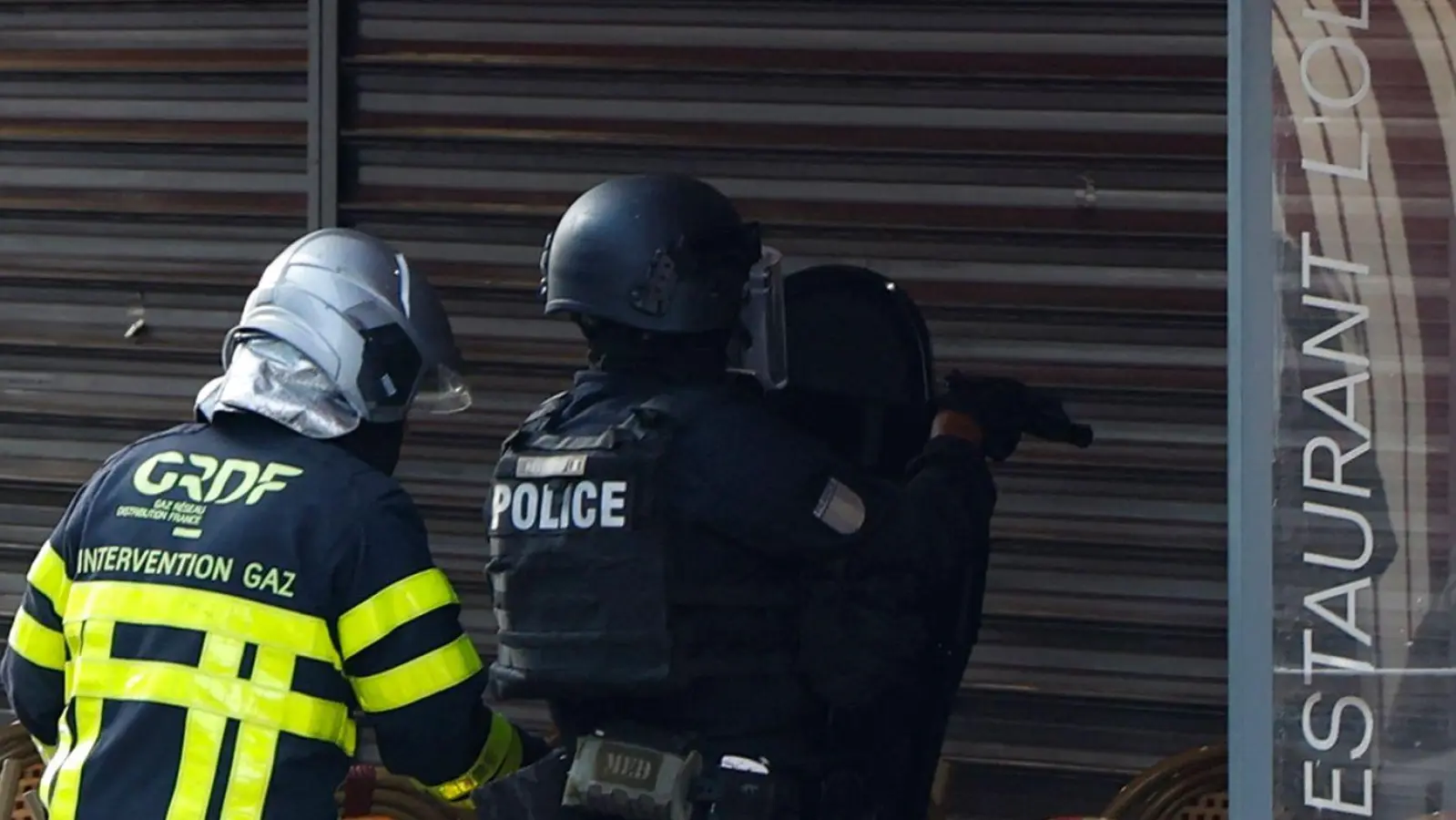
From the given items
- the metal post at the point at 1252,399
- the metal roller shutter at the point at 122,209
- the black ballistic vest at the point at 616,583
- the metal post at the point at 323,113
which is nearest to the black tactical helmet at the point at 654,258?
the black ballistic vest at the point at 616,583

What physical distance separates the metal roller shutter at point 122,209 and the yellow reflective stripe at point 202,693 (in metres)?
2.39

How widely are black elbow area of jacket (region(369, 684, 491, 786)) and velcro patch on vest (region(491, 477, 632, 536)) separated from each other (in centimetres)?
31

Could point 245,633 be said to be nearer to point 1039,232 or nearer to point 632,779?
point 632,779

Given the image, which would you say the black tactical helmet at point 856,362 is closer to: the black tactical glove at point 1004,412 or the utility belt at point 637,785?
the black tactical glove at point 1004,412

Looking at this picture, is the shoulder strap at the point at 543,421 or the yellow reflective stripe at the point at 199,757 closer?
the yellow reflective stripe at the point at 199,757

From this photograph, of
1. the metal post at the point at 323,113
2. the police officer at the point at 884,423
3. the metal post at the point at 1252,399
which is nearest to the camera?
the metal post at the point at 1252,399

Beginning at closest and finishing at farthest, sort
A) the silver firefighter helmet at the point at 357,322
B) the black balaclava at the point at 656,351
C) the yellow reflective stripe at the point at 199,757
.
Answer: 1. the yellow reflective stripe at the point at 199,757
2. the silver firefighter helmet at the point at 357,322
3. the black balaclava at the point at 656,351

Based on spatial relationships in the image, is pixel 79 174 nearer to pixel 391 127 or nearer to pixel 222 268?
pixel 222 268

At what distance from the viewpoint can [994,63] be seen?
4.84m

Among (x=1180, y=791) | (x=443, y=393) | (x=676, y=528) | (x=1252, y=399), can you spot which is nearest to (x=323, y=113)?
(x=443, y=393)

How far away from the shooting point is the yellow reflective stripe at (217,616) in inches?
119

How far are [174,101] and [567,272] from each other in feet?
7.66

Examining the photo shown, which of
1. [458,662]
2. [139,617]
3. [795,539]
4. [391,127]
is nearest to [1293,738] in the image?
[795,539]

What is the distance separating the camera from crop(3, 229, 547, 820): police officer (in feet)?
9.93
